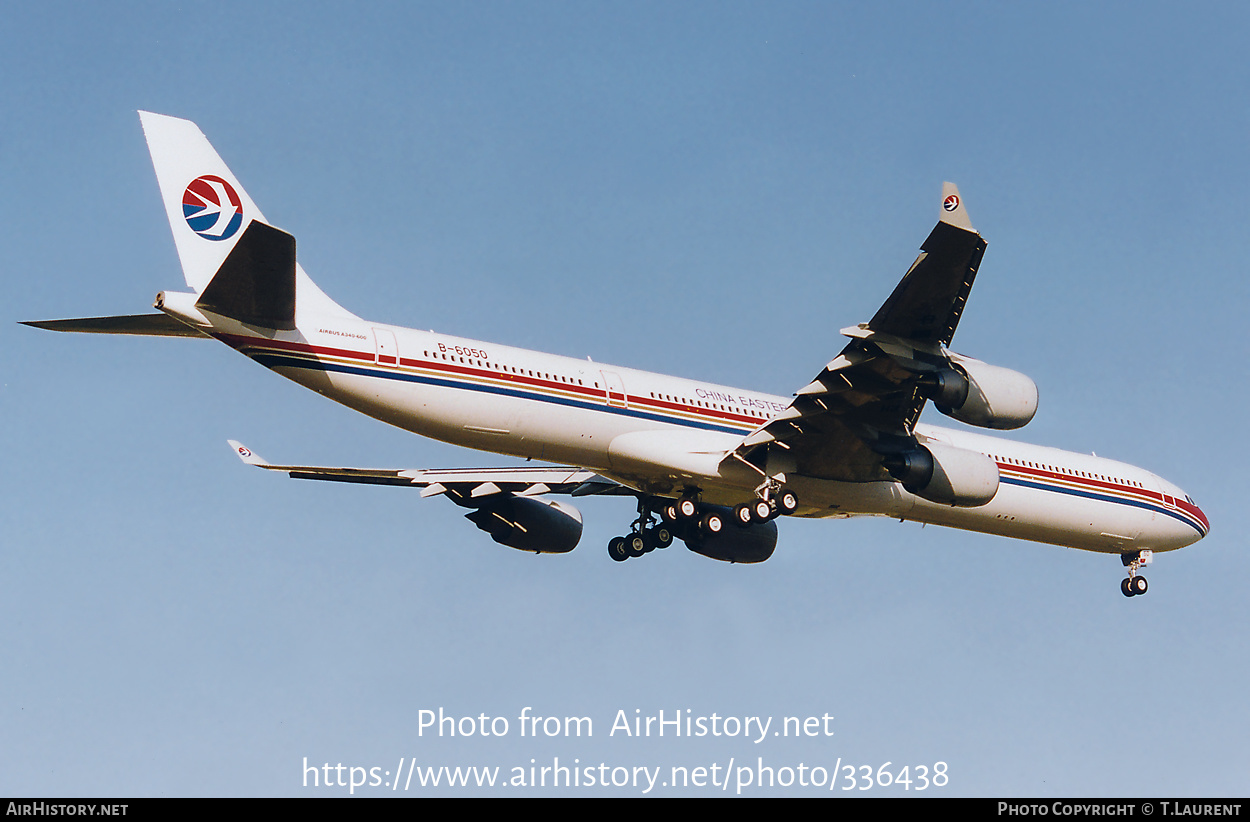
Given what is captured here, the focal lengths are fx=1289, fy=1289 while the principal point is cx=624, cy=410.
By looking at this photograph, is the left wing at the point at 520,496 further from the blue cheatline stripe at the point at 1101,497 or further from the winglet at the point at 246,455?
the blue cheatline stripe at the point at 1101,497

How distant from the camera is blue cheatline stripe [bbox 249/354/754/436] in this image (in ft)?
65.3

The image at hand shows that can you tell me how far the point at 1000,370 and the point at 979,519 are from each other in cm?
585

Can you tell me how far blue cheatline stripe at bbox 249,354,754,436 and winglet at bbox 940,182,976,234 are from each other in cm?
639

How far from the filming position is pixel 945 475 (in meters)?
23.5

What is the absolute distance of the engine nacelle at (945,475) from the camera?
917 inches

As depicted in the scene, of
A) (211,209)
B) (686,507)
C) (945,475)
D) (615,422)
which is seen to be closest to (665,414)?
(615,422)

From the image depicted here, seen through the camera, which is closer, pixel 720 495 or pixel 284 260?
pixel 284 260

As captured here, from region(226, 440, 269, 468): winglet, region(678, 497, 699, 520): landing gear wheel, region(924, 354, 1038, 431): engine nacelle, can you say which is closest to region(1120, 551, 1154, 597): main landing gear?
region(924, 354, 1038, 431): engine nacelle

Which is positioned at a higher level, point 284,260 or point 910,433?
point 910,433

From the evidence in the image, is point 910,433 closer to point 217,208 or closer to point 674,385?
point 674,385

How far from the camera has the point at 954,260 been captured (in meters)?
19.7
